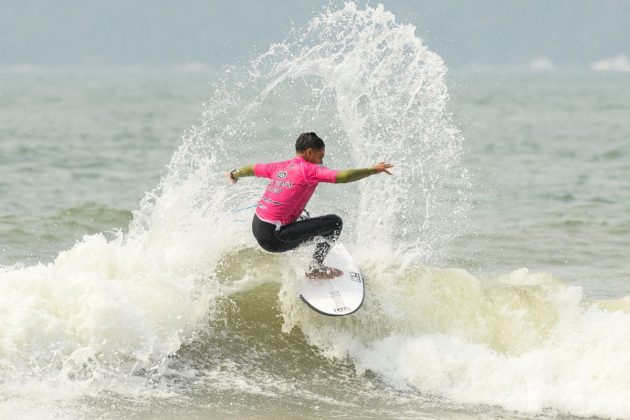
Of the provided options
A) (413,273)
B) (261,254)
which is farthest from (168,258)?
(413,273)

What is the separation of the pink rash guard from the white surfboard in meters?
0.72

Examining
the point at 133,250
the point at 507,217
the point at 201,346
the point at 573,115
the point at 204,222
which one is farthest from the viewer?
the point at 573,115

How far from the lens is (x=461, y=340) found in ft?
30.0

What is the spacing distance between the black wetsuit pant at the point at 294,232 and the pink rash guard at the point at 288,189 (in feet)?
0.22

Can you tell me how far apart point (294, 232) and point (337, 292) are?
2.39 ft

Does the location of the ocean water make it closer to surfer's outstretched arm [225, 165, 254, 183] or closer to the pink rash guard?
surfer's outstretched arm [225, 165, 254, 183]

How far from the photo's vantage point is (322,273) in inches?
360

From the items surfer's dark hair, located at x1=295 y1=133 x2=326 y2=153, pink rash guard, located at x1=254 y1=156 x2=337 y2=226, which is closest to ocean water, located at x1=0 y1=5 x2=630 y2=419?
pink rash guard, located at x1=254 y1=156 x2=337 y2=226

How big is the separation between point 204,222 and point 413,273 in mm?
2373

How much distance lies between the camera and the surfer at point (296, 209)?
855 cm

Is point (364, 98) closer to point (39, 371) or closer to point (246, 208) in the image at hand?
point (246, 208)

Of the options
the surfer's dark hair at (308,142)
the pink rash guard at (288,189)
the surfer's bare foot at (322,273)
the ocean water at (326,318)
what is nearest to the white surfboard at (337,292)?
the surfer's bare foot at (322,273)

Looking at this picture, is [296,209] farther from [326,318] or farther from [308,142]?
[326,318]

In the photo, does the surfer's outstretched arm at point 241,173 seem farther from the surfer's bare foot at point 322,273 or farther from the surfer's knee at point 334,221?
the surfer's bare foot at point 322,273
